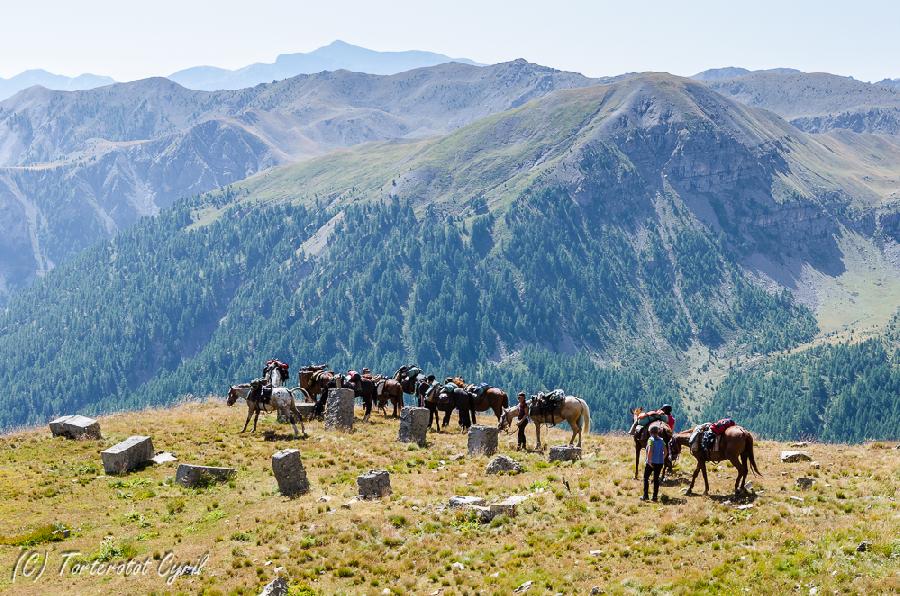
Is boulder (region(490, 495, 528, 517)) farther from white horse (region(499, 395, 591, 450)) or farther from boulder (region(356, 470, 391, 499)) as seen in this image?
white horse (region(499, 395, 591, 450))

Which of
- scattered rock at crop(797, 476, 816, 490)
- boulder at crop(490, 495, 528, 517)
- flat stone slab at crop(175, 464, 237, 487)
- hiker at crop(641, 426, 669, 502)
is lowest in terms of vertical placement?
flat stone slab at crop(175, 464, 237, 487)

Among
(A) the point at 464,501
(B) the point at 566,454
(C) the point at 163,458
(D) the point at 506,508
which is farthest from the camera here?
(C) the point at 163,458

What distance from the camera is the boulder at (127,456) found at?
1464 inches

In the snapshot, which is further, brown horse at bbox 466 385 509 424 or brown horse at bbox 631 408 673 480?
brown horse at bbox 466 385 509 424

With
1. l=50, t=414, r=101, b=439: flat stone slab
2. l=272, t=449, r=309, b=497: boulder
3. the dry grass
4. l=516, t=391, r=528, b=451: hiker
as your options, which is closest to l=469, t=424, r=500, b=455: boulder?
the dry grass

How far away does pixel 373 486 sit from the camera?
106 ft

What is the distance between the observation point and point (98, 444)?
42.4m

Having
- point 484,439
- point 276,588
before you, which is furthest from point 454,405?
point 276,588

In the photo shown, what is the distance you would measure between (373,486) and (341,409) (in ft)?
53.7

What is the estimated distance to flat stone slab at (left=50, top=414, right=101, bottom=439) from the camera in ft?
144

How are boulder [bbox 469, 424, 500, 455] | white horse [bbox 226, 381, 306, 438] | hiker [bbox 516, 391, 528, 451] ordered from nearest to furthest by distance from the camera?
boulder [bbox 469, 424, 500, 455]
hiker [bbox 516, 391, 528, 451]
white horse [bbox 226, 381, 306, 438]

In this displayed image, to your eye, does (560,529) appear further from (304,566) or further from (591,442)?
(591,442)

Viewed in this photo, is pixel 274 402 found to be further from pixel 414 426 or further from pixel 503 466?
pixel 503 466

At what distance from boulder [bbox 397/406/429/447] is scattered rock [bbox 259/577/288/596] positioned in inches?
837
